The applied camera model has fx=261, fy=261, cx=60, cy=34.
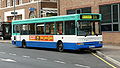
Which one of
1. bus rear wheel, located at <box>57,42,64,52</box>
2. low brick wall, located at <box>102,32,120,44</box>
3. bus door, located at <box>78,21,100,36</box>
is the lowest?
bus rear wheel, located at <box>57,42,64,52</box>

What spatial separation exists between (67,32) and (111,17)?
25.2 ft

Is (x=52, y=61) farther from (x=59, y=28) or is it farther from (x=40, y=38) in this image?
(x=40, y=38)

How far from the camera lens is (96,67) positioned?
11.5 m

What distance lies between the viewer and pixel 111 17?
24453mm

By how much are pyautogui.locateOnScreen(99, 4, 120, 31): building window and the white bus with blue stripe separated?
5.90 metres

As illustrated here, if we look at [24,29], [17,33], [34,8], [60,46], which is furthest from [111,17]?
[34,8]

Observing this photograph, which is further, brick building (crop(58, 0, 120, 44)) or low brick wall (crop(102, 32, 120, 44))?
brick building (crop(58, 0, 120, 44))

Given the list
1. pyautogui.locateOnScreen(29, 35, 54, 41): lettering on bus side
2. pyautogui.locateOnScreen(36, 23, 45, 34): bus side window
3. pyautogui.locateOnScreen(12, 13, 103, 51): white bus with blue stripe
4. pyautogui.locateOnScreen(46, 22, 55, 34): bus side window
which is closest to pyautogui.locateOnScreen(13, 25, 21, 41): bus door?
pyautogui.locateOnScreen(12, 13, 103, 51): white bus with blue stripe

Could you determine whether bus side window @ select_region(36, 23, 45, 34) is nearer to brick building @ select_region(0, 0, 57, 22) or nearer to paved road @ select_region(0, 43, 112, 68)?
paved road @ select_region(0, 43, 112, 68)

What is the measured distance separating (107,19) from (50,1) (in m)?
21.8

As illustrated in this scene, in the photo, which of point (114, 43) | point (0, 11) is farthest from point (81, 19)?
point (0, 11)

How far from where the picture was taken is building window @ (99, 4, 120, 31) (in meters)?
24.0

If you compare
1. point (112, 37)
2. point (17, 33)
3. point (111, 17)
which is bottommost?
point (112, 37)

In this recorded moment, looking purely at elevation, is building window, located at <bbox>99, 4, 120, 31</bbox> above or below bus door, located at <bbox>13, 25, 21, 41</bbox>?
above
